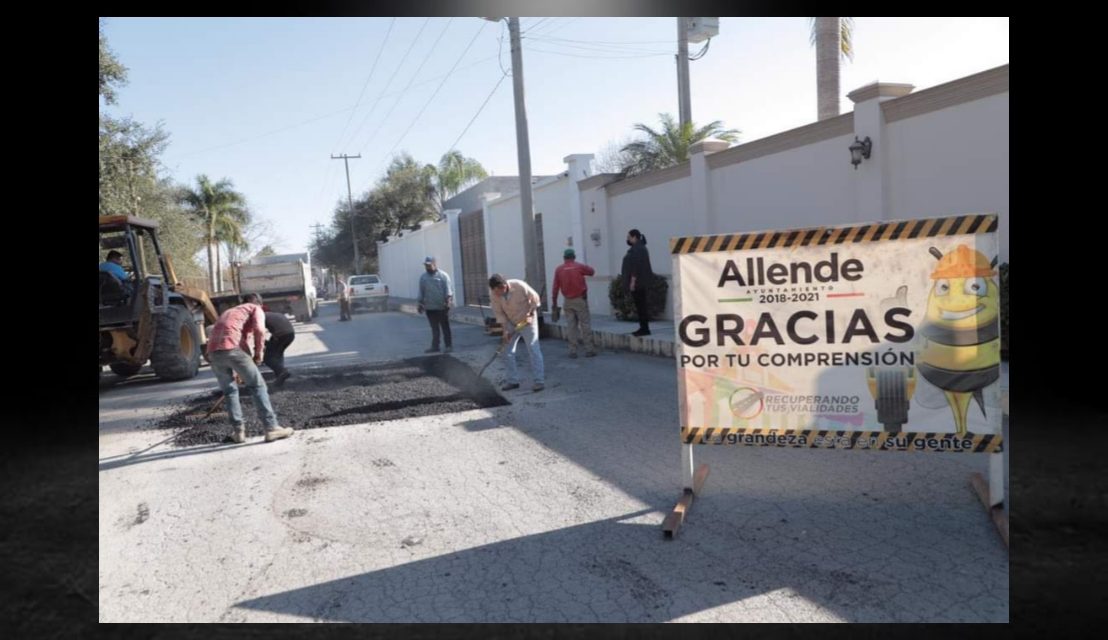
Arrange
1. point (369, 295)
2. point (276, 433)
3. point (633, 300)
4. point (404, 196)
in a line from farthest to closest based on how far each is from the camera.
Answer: point (404, 196) < point (369, 295) < point (633, 300) < point (276, 433)

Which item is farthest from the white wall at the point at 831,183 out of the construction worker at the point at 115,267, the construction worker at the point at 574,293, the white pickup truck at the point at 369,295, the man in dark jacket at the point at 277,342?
the white pickup truck at the point at 369,295

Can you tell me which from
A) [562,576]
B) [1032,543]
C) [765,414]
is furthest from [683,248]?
[1032,543]

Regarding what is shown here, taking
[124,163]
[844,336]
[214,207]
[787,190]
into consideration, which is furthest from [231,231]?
[844,336]

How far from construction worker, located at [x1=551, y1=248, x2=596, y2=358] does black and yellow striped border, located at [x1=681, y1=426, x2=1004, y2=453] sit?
6993 mm

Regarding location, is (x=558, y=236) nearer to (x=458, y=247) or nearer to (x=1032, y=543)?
(x=458, y=247)

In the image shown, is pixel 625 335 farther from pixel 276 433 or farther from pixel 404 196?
pixel 404 196

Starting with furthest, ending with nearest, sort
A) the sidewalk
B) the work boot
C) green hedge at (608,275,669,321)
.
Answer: green hedge at (608,275,669,321) → the sidewalk → the work boot

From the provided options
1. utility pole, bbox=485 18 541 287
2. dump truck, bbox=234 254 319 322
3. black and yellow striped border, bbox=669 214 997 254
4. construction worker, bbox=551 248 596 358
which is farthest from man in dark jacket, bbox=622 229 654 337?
dump truck, bbox=234 254 319 322

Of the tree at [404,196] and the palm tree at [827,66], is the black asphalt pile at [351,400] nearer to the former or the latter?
the palm tree at [827,66]

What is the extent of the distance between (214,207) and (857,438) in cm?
4770

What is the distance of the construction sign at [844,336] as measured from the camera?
4.42m

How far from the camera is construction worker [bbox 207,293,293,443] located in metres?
7.56

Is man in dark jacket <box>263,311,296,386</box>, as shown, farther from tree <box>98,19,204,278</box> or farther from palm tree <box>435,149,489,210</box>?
palm tree <box>435,149,489,210</box>

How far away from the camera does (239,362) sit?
756cm
